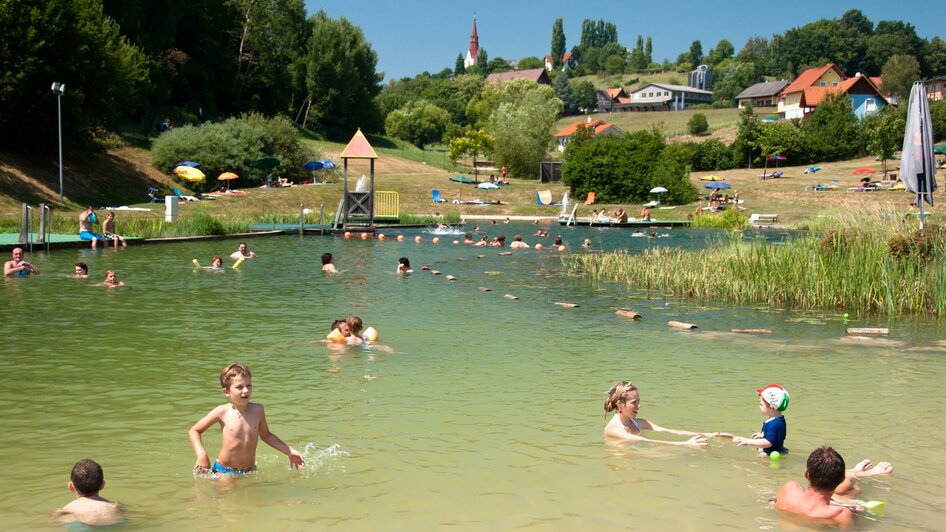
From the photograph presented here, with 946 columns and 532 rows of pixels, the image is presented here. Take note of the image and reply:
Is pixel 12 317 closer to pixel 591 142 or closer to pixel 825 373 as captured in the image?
pixel 825 373

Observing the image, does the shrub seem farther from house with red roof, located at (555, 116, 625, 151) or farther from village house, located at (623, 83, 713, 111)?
village house, located at (623, 83, 713, 111)

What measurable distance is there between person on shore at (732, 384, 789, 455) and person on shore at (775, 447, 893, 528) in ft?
4.23

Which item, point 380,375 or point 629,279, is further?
point 629,279

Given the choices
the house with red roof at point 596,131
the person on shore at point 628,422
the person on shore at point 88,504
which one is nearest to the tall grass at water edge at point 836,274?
the person on shore at point 628,422

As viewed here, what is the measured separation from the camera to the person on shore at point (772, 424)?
30.3 ft

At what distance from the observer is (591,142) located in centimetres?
7100

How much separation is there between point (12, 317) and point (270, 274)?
32.6 feet

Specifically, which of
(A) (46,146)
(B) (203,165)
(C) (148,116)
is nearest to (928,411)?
(A) (46,146)

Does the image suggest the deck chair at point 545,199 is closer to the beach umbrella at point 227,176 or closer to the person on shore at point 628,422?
the beach umbrella at point 227,176

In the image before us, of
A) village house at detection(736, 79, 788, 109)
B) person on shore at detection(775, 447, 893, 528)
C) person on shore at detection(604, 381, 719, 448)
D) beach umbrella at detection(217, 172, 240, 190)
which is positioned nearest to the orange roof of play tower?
beach umbrella at detection(217, 172, 240, 190)

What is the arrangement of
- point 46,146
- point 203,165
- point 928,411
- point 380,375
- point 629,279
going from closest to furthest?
point 928,411
point 380,375
point 629,279
point 46,146
point 203,165

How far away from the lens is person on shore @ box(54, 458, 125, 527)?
7.44 m

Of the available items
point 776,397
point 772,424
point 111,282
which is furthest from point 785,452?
point 111,282

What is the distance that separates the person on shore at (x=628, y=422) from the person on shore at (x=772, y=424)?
0.55 m
